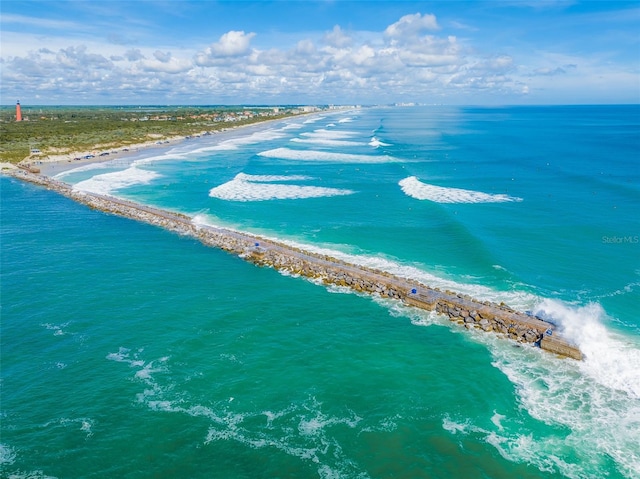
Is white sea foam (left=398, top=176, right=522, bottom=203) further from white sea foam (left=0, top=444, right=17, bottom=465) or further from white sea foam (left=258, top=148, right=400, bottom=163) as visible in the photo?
white sea foam (left=0, top=444, right=17, bottom=465)

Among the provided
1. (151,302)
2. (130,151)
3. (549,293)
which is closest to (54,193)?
(151,302)

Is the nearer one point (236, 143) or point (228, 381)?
point (228, 381)

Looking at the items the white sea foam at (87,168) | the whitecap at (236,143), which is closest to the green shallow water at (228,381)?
the white sea foam at (87,168)

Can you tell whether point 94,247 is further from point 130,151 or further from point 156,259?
point 130,151

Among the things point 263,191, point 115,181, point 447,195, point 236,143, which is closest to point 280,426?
point 447,195

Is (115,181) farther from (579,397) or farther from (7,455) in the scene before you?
(579,397)

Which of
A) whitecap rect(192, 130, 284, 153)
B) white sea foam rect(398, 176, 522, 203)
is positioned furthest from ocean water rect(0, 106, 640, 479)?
whitecap rect(192, 130, 284, 153)

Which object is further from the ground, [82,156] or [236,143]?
[236,143]
